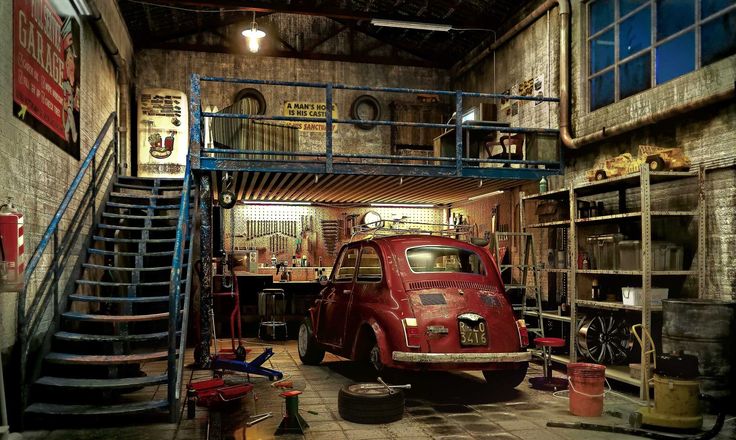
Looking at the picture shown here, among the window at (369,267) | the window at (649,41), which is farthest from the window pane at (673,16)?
the window at (369,267)

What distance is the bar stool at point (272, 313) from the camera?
11.7m

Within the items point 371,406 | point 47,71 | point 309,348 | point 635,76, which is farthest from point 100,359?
point 635,76

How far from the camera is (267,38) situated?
48.0 ft

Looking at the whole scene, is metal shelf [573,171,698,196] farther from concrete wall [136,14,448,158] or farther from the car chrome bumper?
concrete wall [136,14,448,158]

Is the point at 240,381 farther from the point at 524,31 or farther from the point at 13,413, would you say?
the point at 524,31

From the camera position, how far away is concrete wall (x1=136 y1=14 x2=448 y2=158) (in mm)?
14086

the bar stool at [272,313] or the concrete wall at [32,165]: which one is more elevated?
the concrete wall at [32,165]

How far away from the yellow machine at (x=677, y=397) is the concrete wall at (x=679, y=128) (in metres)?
1.81

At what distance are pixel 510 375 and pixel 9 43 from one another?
628cm

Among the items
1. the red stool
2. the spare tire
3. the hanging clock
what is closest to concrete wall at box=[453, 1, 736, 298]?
the red stool

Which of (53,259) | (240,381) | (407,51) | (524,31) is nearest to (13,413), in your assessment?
(53,259)

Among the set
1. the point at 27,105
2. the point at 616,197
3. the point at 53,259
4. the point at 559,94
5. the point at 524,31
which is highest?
the point at 524,31

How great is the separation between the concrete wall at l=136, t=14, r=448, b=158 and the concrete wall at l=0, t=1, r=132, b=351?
492 cm

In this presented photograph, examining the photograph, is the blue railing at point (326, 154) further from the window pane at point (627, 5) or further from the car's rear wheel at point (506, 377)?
the car's rear wheel at point (506, 377)
